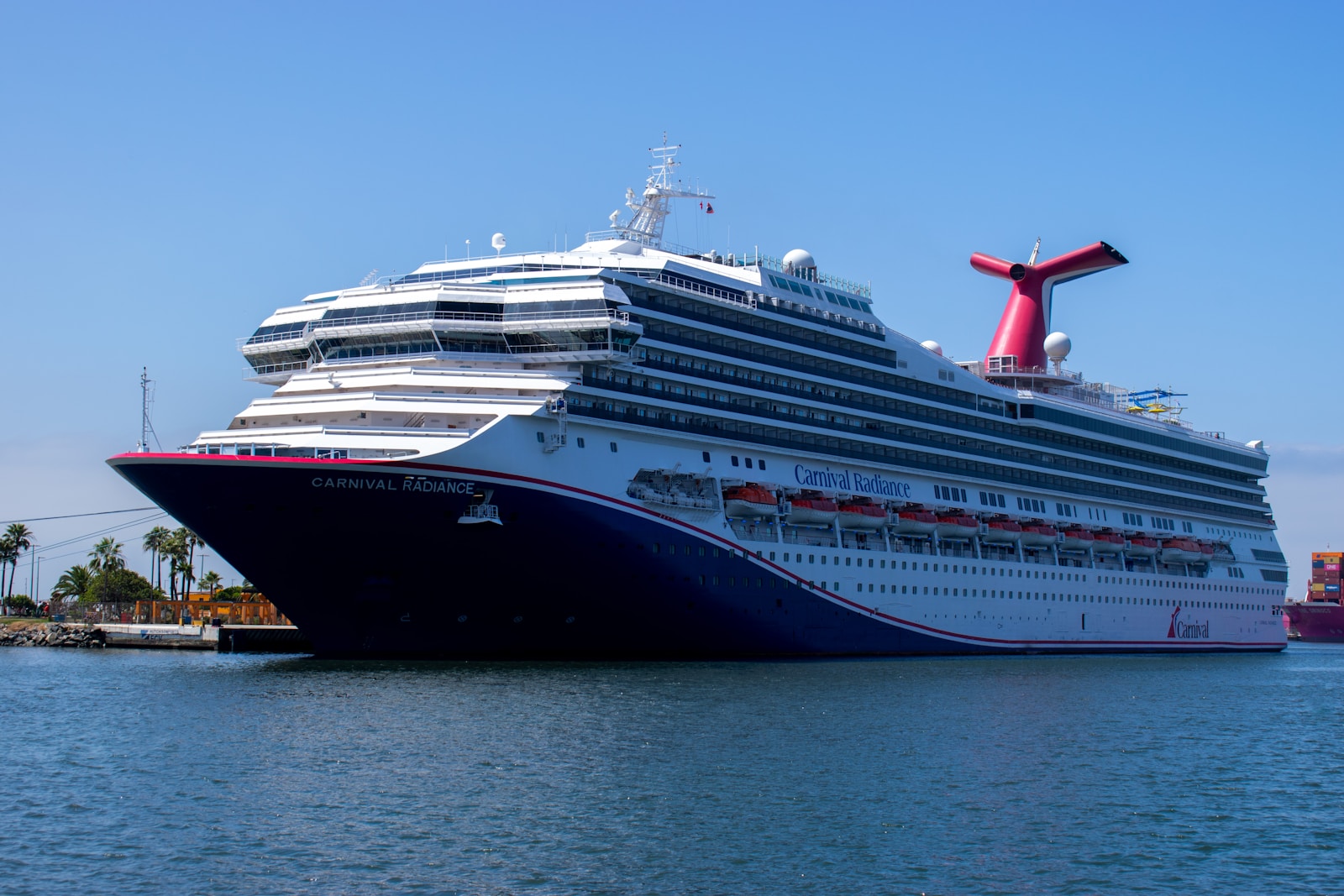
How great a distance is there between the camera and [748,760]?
29438 mm

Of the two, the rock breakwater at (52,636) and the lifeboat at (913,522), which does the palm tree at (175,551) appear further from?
the lifeboat at (913,522)

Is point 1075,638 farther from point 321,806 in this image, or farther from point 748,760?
point 321,806

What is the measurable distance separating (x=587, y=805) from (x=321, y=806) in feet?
15.4

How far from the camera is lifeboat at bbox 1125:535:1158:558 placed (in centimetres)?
7507

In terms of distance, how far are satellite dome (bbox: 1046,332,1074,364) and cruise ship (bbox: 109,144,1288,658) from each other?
22.4ft

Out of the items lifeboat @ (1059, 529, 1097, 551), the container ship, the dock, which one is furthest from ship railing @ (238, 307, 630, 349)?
the container ship

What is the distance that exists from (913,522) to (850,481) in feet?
13.2

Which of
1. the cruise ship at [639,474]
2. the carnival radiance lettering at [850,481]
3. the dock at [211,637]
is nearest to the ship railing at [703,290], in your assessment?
the cruise ship at [639,474]

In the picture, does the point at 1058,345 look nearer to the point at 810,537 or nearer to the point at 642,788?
the point at 810,537

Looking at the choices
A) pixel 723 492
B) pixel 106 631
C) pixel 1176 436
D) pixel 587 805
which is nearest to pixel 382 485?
pixel 723 492

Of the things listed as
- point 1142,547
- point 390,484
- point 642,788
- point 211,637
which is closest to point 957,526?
point 1142,547

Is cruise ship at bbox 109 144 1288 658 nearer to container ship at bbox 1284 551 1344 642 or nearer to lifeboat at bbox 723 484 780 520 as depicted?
lifeboat at bbox 723 484 780 520

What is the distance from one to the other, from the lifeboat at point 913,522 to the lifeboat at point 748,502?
8404 millimetres

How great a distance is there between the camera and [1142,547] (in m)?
75.6
